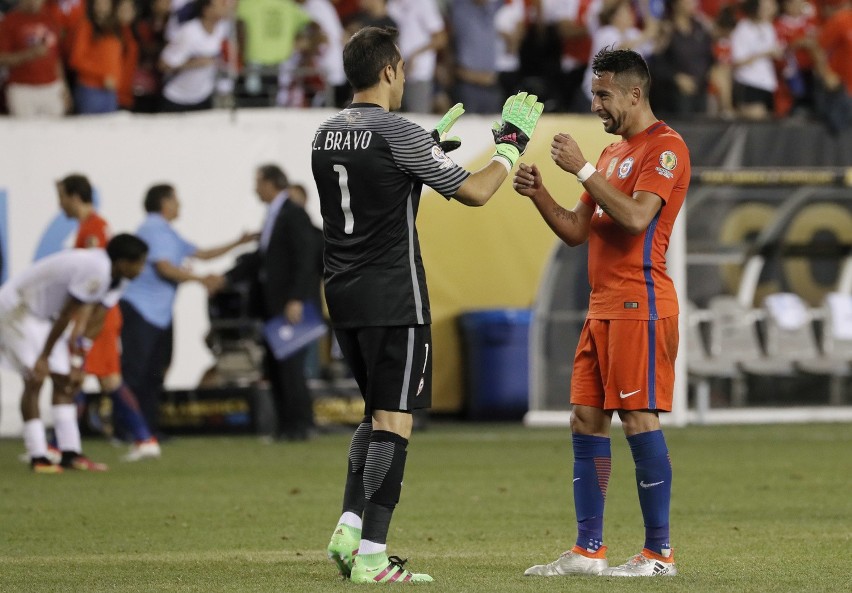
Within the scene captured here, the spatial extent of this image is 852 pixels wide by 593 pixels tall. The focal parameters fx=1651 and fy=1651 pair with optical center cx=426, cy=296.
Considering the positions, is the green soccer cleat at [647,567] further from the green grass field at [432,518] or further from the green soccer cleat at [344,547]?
the green soccer cleat at [344,547]

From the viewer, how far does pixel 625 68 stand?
6.95m

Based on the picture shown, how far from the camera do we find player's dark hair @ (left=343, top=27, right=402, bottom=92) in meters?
6.67

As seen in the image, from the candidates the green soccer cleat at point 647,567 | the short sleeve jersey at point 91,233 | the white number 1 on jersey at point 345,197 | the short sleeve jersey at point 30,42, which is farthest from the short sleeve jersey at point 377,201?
the short sleeve jersey at point 30,42

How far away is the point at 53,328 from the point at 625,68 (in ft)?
20.9

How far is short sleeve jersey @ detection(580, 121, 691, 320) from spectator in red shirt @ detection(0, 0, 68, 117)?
11.2m

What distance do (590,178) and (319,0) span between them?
12.2m

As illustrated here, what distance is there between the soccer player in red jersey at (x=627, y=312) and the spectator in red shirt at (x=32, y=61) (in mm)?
11120

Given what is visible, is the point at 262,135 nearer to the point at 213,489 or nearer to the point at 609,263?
the point at 213,489

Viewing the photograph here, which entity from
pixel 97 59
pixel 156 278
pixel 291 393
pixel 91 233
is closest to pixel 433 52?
pixel 97 59

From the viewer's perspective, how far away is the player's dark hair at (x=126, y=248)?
483 inches

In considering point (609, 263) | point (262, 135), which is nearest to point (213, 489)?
point (609, 263)

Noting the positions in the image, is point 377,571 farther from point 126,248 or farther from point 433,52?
point 433,52

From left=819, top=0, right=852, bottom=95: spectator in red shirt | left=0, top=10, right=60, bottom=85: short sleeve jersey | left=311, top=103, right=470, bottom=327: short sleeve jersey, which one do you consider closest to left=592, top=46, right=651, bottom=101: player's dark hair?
left=311, top=103, right=470, bottom=327: short sleeve jersey

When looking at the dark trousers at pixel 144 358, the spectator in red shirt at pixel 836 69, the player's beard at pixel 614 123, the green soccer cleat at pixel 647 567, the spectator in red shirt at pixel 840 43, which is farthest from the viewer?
the spectator in red shirt at pixel 840 43
